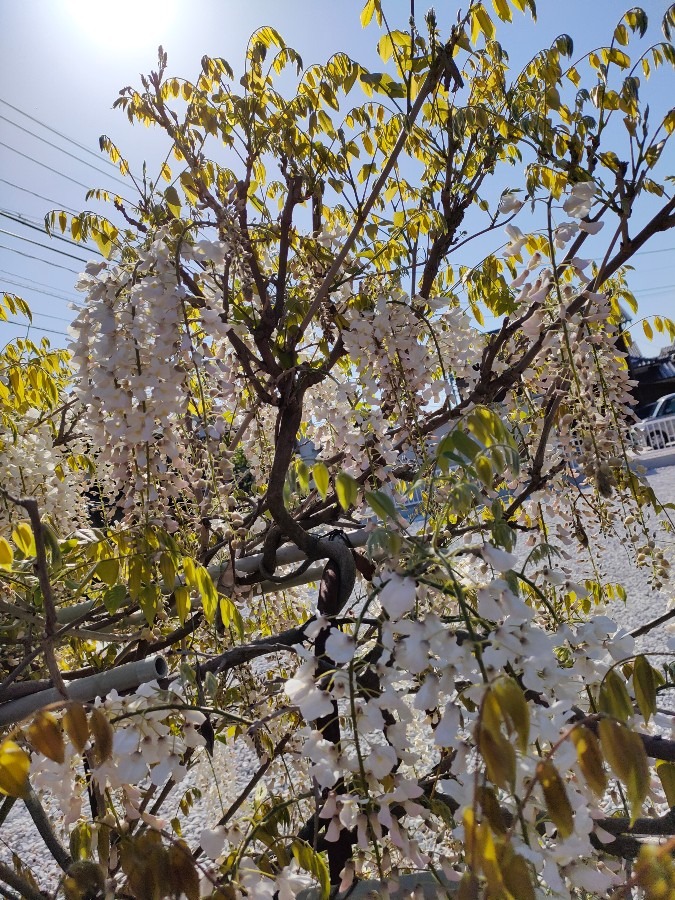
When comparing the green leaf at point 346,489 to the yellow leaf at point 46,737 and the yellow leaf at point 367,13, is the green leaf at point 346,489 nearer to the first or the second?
the yellow leaf at point 46,737

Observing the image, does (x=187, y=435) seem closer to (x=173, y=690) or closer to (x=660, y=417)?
(x=173, y=690)

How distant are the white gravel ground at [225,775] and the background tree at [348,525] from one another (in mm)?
162

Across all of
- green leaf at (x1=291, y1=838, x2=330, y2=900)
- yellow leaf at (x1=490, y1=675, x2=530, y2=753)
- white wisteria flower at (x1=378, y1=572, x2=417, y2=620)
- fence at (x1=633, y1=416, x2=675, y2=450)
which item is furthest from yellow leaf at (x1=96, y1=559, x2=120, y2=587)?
fence at (x1=633, y1=416, x2=675, y2=450)

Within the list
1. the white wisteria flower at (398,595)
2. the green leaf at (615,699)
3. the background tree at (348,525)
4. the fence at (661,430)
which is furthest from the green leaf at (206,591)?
the fence at (661,430)

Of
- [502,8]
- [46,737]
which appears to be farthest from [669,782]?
[502,8]

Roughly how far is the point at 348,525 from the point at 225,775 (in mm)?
968

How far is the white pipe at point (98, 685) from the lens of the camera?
87cm

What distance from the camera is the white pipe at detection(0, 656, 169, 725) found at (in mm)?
872

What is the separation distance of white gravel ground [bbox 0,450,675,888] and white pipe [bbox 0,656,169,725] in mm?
167

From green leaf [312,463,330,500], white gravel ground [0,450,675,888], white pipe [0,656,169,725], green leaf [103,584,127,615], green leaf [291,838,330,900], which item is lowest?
white gravel ground [0,450,675,888]

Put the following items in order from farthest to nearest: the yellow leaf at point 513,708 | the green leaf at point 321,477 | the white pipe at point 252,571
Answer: the white pipe at point 252,571, the green leaf at point 321,477, the yellow leaf at point 513,708

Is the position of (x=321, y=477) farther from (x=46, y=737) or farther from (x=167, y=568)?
(x=46, y=737)

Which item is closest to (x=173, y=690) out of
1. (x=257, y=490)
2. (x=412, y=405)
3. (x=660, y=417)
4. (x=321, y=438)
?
(x=412, y=405)

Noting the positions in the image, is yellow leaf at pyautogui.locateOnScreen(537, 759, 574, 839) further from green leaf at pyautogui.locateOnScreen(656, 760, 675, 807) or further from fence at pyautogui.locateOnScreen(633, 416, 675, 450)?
fence at pyautogui.locateOnScreen(633, 416, 675, 450)
